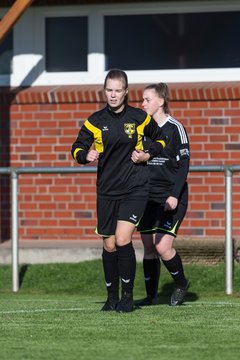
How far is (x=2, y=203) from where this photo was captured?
13.0 metres

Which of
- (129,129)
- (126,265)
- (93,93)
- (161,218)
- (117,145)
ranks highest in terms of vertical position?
(93,93)

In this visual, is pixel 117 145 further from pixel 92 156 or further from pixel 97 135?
pixel 92 156

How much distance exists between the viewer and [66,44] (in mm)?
13047

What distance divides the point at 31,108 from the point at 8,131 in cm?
→ 37

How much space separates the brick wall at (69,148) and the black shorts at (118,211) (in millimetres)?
3964

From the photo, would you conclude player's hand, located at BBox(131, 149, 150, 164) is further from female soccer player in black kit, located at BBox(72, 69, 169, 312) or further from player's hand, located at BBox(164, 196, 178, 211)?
player's hand, located at BBox(164, 196, 178, 211)

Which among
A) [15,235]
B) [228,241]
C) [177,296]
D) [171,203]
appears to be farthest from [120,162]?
[15,235]

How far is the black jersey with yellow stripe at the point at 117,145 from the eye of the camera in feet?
27.3

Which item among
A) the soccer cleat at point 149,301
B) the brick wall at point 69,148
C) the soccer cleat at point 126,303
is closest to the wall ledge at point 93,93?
the brick wall at point 69,148

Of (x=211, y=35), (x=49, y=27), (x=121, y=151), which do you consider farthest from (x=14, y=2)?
(x=121, y=151)

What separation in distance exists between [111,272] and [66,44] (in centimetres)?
491

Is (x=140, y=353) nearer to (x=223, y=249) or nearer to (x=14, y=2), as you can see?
(x=223, y=249)

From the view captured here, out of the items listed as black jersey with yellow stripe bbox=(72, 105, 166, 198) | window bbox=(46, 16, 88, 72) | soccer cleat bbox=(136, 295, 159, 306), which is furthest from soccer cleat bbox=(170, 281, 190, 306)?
window bbox=(46, 16, 88, 72)

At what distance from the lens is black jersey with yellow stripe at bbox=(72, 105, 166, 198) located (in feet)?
27.3
